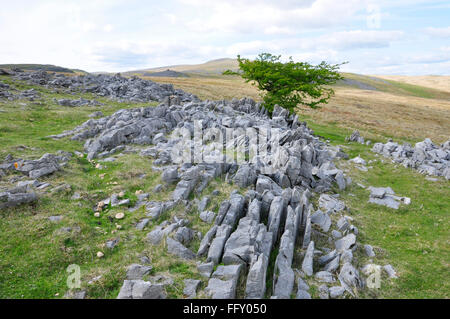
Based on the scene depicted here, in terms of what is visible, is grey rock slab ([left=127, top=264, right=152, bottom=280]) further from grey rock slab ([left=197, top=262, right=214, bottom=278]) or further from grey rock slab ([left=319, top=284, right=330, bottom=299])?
grey rock slab ([left=319, top=284, right=330, bottom=299])

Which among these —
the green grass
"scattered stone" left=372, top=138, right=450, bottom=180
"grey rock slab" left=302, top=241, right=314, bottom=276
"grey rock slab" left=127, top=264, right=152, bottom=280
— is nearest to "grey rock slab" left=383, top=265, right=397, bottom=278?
the green grass

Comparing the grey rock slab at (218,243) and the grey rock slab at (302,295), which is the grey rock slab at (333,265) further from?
the grey rock slab at (218,243)

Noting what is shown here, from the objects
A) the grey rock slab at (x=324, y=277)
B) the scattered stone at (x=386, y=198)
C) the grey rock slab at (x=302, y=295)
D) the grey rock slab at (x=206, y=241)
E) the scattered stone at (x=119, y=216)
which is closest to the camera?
the grey rock slab at (x=302, y=295)

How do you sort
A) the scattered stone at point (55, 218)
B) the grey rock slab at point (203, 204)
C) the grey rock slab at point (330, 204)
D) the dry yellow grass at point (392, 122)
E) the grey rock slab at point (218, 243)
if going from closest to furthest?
the grey rock slab at point (218, 243)
the scattered stone at point (55, 218)
the grey rock slab at point (203, 204)
the grey rock slab at point (330, 204)
the dry yellow grass at point (392, 122)

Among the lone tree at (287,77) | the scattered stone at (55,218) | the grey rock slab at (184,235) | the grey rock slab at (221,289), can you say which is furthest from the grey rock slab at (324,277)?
the lone tree at (287,77)

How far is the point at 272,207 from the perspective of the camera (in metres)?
14.3

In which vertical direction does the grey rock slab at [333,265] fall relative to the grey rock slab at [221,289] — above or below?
below

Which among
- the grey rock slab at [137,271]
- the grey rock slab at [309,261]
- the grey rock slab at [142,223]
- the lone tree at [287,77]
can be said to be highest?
the lone tree at [287,77]

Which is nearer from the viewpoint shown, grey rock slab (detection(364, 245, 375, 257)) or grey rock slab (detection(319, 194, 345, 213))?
grey rock slab (detection(364, 245, 375, 257))

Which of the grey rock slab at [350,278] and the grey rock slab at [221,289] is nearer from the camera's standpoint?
the grey rock slab at [221,289]
